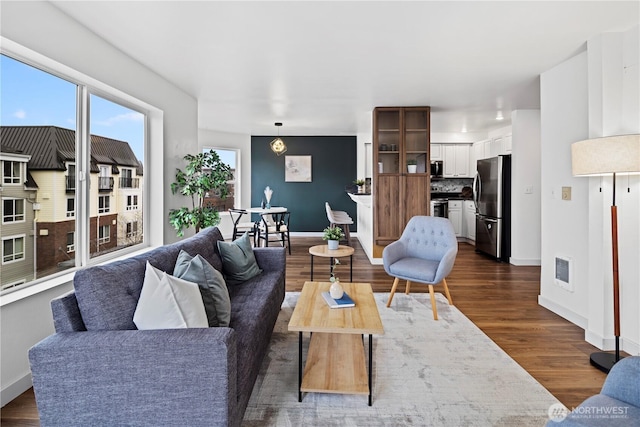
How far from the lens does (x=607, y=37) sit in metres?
2.61

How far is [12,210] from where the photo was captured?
2.17 m

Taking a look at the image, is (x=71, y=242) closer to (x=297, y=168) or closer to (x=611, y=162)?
(x=611, y=162)

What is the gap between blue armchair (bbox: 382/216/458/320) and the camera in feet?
10.2

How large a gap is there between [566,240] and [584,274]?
0.35 meters

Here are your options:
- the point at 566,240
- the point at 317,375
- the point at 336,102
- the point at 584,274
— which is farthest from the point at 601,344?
the point at 336,102

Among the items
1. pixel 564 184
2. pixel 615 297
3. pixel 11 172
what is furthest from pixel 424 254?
pixel 11 172

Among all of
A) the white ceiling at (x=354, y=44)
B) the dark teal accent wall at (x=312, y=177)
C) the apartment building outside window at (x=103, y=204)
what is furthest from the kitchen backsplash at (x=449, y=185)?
the apartment building outside window at (x=103, y=204)

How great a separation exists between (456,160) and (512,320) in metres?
5.12

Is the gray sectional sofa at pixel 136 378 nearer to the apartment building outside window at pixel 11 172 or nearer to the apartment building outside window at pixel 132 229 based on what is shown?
the apartment building outside window at pixel 11 172

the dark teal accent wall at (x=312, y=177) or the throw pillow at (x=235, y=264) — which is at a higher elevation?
the dark teal accent wall at (x=312, y=177)

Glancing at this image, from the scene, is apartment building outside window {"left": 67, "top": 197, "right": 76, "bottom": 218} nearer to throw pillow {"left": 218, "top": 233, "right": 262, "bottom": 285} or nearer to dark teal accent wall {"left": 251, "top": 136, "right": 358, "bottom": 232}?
throw pillow {"left": 218, "top": 233, "right": 262, "bottom": 285}

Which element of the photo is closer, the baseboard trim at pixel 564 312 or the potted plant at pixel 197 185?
the baseboard trim at pixel 564 312

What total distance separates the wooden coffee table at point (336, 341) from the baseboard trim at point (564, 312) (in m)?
2.04

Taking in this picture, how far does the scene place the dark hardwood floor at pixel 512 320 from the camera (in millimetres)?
2037
